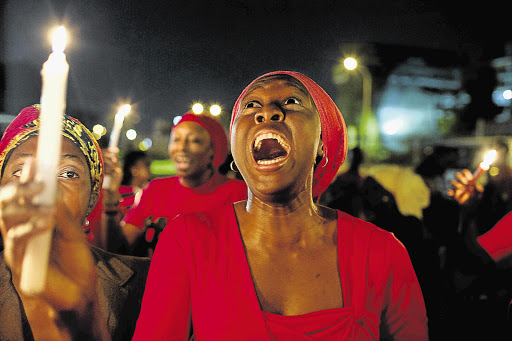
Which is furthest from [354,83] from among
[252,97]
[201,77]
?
[252,97]

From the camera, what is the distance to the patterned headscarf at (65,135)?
191 cm

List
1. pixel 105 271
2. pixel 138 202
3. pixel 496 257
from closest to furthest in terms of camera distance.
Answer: pixel 105 271
pixel 496 257
pixel 138 202

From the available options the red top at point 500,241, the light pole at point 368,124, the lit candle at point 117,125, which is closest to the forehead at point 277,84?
the lit candle at point 117,125

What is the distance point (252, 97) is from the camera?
6.14 ft

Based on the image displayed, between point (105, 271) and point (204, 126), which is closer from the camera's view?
point (105, 271)

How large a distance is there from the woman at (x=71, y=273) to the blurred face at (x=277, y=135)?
719 millimetres

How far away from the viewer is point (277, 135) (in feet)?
5.70

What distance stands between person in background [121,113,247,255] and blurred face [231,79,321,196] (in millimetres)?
1779

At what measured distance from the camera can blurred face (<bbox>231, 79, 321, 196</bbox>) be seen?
5.69ft

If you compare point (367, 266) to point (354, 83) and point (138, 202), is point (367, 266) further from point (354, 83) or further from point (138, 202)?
point (354, 83)

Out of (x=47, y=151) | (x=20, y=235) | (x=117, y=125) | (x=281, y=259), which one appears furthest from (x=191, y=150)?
(x=47, y=151)

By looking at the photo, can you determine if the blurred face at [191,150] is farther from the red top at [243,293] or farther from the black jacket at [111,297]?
the red top at [243,293]

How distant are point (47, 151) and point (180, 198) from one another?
2891mm

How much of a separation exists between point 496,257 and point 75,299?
2454 millimetres
